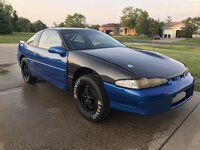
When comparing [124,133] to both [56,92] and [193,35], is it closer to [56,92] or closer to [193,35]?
[56,92]

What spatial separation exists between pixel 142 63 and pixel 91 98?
2.93 ft

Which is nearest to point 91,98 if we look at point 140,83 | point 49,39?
point 140,83

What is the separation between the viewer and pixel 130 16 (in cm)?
6475

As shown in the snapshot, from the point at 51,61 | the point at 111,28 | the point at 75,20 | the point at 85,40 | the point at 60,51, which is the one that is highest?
the point at 75,20

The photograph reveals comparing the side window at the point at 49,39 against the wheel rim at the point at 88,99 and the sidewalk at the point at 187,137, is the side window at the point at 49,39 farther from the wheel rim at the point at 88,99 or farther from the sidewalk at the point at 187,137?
the sidewalk at the point at 187,137

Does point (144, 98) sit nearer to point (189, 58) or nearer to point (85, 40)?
point (85, 40)

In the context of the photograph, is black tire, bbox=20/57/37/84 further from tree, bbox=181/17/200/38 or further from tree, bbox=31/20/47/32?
tree, bbox=31/20/47/32

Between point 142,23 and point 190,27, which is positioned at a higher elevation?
point 142,23

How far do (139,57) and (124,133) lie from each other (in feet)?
3.90

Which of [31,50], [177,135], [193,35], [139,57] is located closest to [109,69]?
[139,57]

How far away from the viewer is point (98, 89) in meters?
3.06

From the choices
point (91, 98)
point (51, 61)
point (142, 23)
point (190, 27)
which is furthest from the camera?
point (190, 27)

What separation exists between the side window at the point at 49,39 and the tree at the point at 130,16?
61370 mm

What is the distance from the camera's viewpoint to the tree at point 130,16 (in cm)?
6400
